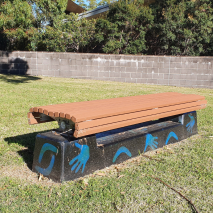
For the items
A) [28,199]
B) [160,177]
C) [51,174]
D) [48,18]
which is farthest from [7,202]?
[48,18]

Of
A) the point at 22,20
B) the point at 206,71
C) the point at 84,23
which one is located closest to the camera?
the point at 22,20

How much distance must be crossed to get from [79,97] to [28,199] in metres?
6.01

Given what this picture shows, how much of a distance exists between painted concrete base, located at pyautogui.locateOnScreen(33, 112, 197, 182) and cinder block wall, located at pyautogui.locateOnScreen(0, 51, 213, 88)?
29.8 ft

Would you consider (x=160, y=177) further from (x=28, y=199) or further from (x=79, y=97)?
(x=79, y=97)

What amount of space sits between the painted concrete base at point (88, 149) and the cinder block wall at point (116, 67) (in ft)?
29.8

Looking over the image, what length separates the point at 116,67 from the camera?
1331 cm

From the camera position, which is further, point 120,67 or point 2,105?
point 120,67

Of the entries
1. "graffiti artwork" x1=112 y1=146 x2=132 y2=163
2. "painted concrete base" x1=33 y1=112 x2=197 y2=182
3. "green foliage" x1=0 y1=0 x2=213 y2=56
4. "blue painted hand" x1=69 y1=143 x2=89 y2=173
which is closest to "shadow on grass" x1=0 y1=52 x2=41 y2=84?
"green foliage" x1=0 y1=0 x2=213 y2=56

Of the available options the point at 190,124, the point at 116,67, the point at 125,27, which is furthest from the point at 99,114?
the point at 125,27

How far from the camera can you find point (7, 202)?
105 inches

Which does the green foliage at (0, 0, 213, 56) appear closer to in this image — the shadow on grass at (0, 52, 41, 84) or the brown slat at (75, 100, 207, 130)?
the shadow on grass at (0, 52, 41, 84)

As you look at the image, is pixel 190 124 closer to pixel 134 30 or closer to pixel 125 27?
pixel 125 27

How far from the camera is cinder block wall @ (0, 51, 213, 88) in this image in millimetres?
12977

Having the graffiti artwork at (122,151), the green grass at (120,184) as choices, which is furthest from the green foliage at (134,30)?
the graffiti artwork at (122,151)
